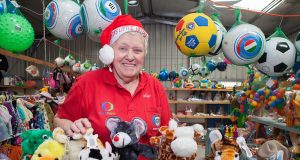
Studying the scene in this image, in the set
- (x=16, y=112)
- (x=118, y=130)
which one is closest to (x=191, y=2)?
(x=16, y=112)

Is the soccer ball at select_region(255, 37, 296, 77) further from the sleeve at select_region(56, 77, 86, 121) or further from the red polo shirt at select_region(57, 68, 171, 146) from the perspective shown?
the sleeve at select_region(56, 77, 86, 121)

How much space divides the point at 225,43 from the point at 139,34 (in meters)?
1.09

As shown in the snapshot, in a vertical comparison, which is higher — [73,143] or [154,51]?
[154,51]

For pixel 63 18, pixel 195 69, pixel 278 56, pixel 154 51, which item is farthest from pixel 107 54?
pixel 154 51

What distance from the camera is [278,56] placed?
93.7 inches

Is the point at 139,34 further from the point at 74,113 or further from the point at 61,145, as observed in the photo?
the point at 61,145

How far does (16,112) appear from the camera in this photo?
3.18 meters

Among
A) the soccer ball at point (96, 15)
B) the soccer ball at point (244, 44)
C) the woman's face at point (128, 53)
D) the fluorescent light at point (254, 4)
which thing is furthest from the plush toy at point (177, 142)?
the fluorescent light at point (254, 4)

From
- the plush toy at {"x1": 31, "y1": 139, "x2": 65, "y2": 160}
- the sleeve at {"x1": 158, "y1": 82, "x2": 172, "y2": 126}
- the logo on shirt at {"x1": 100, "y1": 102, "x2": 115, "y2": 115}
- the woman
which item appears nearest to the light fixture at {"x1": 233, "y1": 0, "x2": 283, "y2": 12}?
the sleeve at {"x1": 158, "y1": 82, "x2": 172, "y2": 126}

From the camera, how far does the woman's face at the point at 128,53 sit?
5.13ft

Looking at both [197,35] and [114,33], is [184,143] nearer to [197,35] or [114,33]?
[114,33]

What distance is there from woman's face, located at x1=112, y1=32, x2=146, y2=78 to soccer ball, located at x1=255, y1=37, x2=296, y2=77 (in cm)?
140

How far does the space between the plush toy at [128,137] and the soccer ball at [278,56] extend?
1500 mm

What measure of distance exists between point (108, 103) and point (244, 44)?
4.35 feet
